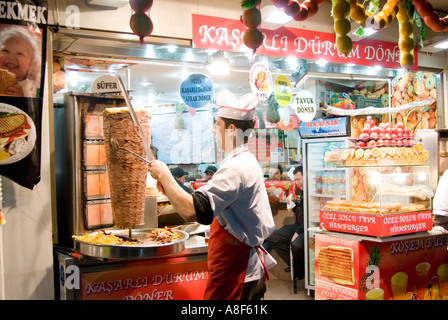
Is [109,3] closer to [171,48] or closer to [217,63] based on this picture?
[171,48]

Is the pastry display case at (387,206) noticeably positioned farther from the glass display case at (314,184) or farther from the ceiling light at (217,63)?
the ceiling light at (217,63)

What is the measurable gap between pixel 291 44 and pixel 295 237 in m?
3.33

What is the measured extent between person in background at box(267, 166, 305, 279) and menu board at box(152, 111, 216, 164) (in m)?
4.90

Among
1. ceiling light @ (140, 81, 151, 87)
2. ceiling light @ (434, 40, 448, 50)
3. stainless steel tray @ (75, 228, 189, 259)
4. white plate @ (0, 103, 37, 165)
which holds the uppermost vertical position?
ceiling light @ (140, 81, 151, 87)

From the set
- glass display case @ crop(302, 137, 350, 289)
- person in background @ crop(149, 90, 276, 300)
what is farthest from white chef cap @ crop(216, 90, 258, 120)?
glass display case @ crop(302, 137, 350, 289)

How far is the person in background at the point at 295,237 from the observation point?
677 cm

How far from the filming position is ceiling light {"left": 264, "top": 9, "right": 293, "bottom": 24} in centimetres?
436

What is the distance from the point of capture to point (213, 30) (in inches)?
174

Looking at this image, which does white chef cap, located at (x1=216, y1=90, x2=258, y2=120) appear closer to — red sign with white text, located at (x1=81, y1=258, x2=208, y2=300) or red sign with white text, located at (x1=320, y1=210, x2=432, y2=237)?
red sign with white text, located at (x1=81, y1=258, x2=208, y2=300)

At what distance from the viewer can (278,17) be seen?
4.47 metres

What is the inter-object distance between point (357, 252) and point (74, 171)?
291 centimetres

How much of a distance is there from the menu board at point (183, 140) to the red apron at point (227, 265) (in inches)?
355

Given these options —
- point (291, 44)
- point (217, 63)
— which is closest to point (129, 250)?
point (217, 63)
